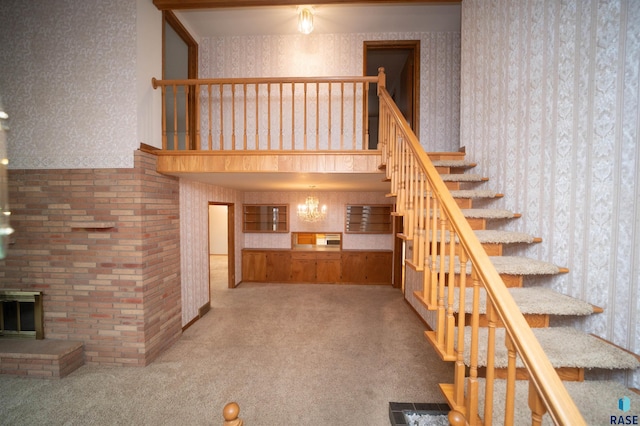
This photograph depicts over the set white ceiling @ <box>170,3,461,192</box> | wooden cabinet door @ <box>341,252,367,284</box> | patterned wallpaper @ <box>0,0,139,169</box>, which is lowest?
wooden cabinet door @ <box>341,252,367,284</box>

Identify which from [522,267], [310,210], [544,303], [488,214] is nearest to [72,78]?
[310,210]

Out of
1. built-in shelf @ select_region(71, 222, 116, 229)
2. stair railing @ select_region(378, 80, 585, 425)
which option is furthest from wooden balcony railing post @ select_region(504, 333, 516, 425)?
built-in shelf @ select_region(71, 222, 116, 229)

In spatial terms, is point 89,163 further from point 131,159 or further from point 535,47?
point 535,47

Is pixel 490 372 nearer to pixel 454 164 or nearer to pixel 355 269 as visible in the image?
pixel 454 164

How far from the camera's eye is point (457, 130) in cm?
484

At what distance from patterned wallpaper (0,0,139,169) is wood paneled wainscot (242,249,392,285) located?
159 inches

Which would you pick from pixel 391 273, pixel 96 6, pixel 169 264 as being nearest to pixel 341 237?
pixel 391 273

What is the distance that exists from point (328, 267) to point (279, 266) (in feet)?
3.91

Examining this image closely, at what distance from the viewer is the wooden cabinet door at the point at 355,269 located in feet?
20.8

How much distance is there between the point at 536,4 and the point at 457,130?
8.62 feet

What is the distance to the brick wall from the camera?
9.43 feet

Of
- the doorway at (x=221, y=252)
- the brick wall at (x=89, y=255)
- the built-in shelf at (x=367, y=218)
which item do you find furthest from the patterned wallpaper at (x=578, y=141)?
the doorway at (x=221, y=252)

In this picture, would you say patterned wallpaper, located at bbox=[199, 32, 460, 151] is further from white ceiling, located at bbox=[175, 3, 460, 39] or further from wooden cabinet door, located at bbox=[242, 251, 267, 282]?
wooden cabinet door, located at bbox=[242, 251, 267, 282]

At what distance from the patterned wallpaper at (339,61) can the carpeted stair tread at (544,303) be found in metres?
3.51
